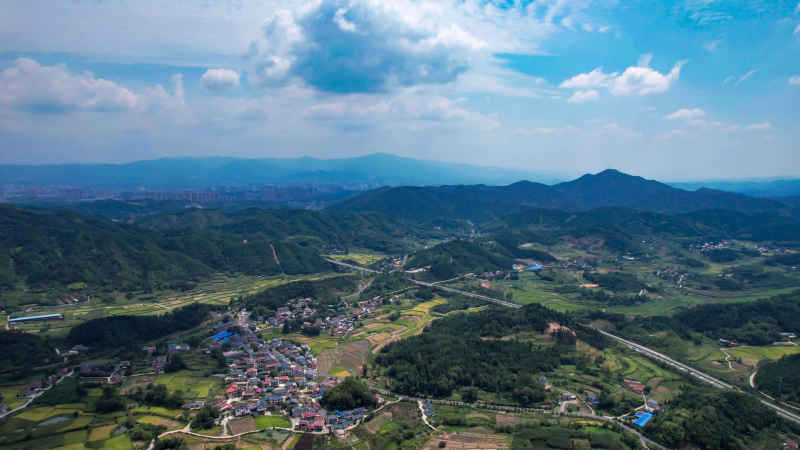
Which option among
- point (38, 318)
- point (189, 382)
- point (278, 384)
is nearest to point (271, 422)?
point (278, 384)

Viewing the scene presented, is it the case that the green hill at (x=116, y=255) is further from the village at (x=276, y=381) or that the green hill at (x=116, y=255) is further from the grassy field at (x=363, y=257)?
the village at (x=276, y=381)

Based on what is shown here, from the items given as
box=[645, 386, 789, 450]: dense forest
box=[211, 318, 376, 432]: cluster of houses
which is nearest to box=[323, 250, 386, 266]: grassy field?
box=[211, 318, 376, 432]: cluster of houses

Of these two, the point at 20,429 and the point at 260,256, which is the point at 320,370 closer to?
the point at 20,429

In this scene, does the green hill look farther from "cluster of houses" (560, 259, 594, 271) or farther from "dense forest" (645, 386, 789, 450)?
"dense forest" (645, 386, 789, 450)

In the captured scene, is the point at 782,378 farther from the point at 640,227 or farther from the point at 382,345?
the point at 640,227

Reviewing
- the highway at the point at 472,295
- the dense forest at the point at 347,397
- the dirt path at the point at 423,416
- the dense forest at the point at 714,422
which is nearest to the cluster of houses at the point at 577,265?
the highway at the point at 472,295
